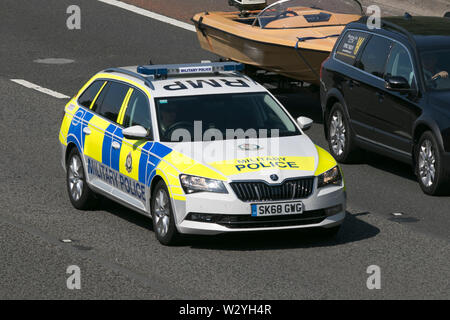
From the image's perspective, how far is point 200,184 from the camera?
441 inches

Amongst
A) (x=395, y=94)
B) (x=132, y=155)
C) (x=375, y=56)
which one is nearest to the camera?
(x=132, y=155)

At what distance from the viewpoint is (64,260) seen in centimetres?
1095

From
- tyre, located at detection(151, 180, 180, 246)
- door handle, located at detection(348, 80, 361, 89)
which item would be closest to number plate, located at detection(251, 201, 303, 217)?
tyre, located at detection(151, 180, 180, 246)

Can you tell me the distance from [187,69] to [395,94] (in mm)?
3169

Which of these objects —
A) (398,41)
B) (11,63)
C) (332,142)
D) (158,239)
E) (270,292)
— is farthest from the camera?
(11,63)

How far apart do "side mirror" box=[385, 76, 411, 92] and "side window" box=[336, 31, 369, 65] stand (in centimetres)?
167

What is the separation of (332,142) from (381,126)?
1.47m

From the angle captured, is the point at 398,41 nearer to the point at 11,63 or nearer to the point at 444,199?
the point at 444,199

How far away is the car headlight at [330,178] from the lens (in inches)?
451

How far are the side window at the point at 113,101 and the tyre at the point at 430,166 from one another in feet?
12.4

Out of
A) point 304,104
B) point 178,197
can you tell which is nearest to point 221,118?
point 178,197

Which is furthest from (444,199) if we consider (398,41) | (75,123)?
(75,123)

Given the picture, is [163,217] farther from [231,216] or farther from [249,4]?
[249,4]

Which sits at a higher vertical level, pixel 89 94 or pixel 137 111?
pixel 137 111
